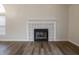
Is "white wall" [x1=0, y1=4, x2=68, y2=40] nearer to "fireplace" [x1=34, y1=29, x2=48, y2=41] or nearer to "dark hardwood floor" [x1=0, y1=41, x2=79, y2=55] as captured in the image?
"fireplace" [x1=34, y1=29, x2=48, y2=41]

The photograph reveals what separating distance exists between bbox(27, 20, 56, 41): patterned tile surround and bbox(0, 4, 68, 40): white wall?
0.22 m

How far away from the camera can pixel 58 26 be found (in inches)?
304

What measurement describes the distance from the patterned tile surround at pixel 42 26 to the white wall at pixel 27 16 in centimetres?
22

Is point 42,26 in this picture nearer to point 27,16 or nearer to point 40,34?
point 40,34

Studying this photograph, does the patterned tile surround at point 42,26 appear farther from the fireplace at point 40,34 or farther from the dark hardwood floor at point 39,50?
the dark hardwood floor at point 39,50

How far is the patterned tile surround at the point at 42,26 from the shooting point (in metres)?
7.63

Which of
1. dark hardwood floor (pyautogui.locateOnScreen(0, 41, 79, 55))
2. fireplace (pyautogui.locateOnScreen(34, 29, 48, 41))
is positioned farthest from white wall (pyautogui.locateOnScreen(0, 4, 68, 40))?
dark hardwood floor (pyautogui.locateOnScreen(0, 41, 79, 55))

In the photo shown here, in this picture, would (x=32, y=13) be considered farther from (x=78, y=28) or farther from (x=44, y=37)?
(x=78, y=28)

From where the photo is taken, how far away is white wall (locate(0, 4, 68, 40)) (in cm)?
766

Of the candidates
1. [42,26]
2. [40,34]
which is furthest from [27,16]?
[40,34]

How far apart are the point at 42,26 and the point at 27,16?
38.9 inches

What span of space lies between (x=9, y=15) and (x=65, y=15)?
3.08m
